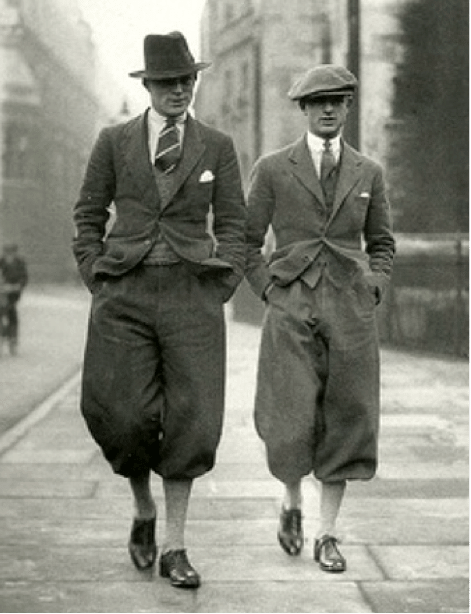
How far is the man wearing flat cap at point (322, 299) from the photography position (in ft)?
14.9

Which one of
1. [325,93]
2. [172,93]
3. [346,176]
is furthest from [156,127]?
[346,176]

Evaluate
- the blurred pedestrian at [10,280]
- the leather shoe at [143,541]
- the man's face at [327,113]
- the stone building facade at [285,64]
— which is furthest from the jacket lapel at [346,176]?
the blurred pedestrian at [10,280]

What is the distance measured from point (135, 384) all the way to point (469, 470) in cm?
308

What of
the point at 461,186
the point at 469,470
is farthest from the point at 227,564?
the point at 461,186

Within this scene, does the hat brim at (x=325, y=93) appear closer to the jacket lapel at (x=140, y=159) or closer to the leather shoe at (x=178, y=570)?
the jacket lapel at (x=140, y=159)

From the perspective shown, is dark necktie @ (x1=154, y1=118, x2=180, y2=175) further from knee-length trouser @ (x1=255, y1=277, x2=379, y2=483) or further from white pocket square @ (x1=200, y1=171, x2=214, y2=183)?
knee-length trouser @ (x1=255, y1=277, x2=379, y2=483)

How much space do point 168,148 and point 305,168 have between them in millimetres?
623

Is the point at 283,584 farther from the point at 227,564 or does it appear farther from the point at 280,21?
the point at 280,21

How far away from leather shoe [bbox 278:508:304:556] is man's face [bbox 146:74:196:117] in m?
1.61

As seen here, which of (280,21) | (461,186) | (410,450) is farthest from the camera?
(280,21)

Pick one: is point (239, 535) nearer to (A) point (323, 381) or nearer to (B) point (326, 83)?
(A) point (323, 381)

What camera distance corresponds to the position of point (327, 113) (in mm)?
4477

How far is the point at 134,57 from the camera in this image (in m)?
4.27

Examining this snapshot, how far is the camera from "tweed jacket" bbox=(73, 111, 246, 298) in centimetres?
416
